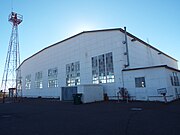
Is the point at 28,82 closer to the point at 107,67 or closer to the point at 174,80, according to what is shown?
the point at 107,67

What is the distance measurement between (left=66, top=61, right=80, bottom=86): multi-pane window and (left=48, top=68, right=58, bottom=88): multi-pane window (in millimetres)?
3480

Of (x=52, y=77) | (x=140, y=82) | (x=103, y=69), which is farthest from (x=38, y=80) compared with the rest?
(x=140, y=82)

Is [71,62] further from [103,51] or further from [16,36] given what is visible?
[16,36]

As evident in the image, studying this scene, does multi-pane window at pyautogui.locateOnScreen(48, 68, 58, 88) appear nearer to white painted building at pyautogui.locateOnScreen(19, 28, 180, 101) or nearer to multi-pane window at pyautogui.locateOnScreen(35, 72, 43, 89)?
white painted building at pyautogui.locateOnScreen(19, 28, 180, 101)

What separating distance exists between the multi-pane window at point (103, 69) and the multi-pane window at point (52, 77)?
9.99 meters

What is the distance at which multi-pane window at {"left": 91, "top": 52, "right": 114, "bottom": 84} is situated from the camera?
67.9 feet

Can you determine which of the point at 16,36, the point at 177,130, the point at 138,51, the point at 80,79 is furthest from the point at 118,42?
the point at 16,36

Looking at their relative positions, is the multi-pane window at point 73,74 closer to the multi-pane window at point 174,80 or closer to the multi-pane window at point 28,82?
the multi-pane window at point 174,80

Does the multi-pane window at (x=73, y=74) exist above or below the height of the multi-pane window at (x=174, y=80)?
above

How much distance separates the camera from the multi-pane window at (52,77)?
97.7 ft

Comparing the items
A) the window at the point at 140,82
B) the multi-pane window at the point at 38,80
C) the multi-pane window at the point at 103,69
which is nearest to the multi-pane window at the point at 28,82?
the multi-pane window at the point at 38,80

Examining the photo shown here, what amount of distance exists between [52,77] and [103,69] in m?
13.3

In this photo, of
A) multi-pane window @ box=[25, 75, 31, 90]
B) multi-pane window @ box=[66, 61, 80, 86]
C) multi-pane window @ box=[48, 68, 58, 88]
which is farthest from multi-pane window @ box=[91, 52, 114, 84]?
multi-pane window @ box=[25, 75, 31, 90]

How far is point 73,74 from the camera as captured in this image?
1033 inches
